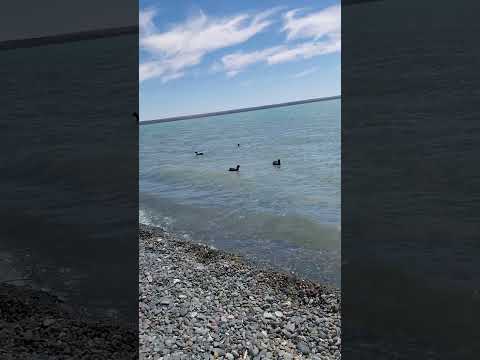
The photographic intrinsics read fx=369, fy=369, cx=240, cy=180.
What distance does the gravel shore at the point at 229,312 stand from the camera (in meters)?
2.28

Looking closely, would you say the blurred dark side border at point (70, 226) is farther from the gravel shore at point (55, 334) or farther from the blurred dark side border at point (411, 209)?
the blurred dark side border at point (411, 209)

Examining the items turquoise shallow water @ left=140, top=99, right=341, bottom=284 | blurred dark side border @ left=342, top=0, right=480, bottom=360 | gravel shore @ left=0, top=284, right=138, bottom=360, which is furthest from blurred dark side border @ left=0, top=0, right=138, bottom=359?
blurred dark side border @ left=342, top=0, right=480, bottom=360

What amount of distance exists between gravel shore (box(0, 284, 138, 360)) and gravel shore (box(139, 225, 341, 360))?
0.18m

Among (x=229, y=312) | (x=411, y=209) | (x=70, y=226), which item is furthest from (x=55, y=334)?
(x=411, y=209)

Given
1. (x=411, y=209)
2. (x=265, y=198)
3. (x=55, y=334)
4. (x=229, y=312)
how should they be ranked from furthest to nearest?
(x=265, y=198)
(x=411, y=209)
(x=229, y=312)
(x=55, y=334)

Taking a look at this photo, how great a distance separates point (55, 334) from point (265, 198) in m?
3.75

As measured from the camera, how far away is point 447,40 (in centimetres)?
1097

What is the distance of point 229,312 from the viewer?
2727mm

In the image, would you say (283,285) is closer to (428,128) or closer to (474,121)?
(428,128)

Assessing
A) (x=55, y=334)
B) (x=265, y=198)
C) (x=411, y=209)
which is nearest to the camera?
(x=55, y=334)

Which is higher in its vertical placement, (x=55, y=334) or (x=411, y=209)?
(x=411, y=209)

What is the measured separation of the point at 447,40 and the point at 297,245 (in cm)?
1021

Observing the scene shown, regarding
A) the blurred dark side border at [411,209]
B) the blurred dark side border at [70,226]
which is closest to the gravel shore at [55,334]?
the blurred dark side border at [70,226]

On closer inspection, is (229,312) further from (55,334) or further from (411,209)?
(411,209)
